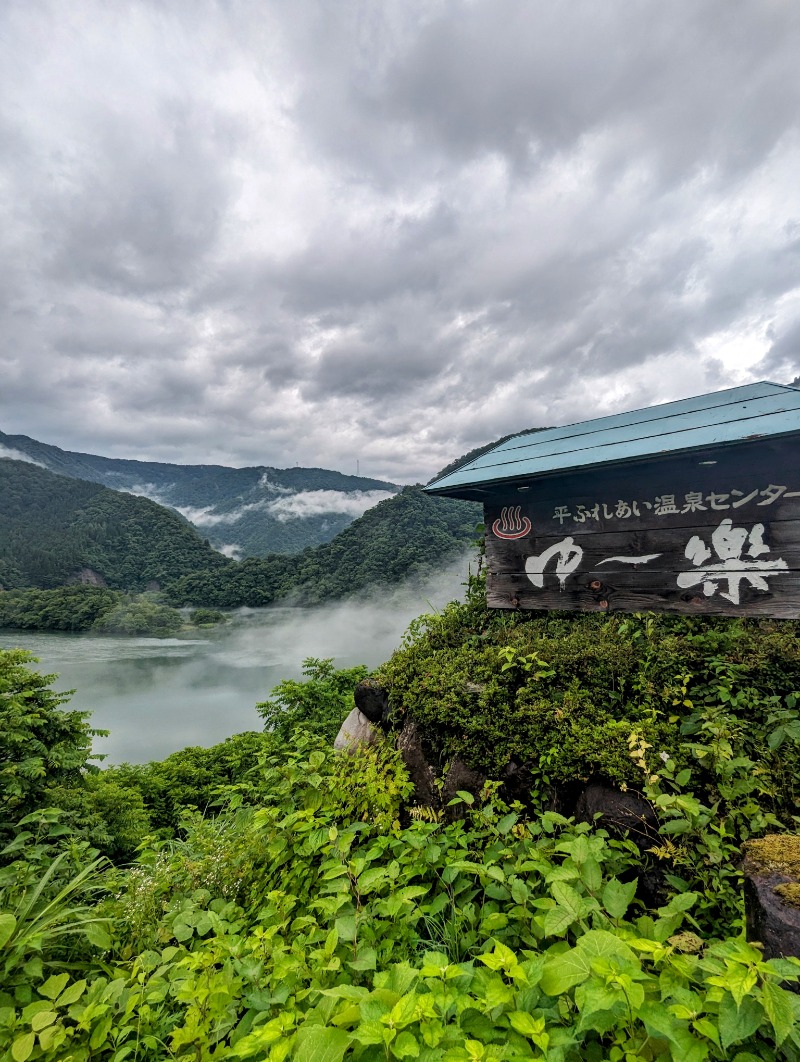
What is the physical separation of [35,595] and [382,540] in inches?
2394

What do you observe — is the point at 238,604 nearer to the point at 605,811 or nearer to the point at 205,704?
the point at 205,704

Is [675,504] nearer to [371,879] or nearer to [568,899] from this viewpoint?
[568,899]

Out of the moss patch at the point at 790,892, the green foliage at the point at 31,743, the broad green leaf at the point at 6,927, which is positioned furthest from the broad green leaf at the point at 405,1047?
the green foliage at the point at 31,743

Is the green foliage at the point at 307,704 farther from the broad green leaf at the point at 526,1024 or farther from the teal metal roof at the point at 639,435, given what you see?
the broad green leaf at the point at 526,1024

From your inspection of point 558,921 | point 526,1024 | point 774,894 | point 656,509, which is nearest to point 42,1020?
point 526,1024

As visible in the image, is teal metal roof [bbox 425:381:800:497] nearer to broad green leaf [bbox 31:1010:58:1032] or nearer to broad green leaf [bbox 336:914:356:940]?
broad green leaf [bbox 336:914:356:940]

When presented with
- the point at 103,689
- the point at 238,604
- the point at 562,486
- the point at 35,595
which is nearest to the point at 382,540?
the point at 238,604

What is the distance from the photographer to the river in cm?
4591

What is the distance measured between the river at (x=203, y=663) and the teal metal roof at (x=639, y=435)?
97.4 ft

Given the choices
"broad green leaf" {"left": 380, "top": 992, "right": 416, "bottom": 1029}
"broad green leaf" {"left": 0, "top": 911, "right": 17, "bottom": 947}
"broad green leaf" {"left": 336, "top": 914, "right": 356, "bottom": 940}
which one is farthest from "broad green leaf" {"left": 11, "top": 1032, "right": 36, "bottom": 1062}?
"broad green leaf" {"left": 380, "top": 992, "right": 416, "bottom": 1029}

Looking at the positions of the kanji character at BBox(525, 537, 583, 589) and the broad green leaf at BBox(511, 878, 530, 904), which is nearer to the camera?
the broad green leaf at BBox(511, 878, 530, 904)

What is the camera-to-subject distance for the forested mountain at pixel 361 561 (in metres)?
72.2

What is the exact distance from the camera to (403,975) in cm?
155

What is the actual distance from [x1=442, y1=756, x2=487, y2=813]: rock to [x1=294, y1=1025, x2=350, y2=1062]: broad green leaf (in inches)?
107
